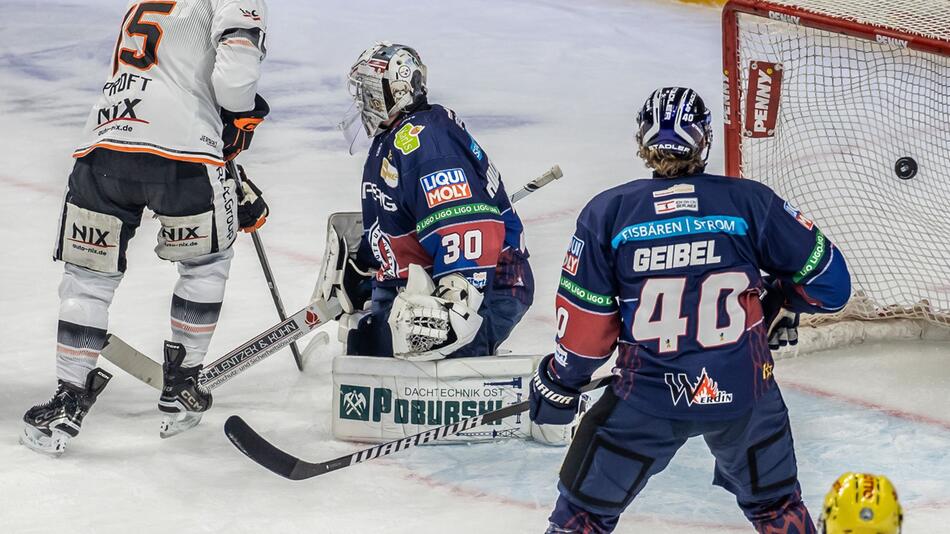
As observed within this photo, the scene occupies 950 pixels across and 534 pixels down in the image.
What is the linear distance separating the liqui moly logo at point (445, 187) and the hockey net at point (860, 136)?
3.76 feet

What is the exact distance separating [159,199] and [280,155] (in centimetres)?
305

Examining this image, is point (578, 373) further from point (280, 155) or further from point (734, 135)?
point (280, 155)

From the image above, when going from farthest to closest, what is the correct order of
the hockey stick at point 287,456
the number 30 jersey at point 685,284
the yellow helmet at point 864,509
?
the hockey stick at point 287,456 → the number 30 jersey at point 685,284 → the yellow helmet at point 864,509

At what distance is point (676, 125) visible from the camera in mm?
2182

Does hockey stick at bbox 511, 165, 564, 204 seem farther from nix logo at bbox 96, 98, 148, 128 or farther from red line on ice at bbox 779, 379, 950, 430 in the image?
nix logo at bbox 96, 98, 148, 128

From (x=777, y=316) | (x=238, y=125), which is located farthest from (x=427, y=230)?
(x=777, y=316)

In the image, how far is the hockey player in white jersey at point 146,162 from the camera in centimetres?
312

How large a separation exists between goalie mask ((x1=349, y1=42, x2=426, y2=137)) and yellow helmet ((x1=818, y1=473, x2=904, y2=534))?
189cm

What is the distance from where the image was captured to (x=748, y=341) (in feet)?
7.27

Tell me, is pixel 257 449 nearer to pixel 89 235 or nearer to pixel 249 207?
pixel 89 235

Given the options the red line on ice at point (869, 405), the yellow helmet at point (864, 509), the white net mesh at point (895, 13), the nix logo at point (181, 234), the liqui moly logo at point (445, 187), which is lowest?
the red line on ice at point (869, 405)

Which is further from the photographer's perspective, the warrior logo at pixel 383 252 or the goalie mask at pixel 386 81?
the warrior logo at pixel 383 252

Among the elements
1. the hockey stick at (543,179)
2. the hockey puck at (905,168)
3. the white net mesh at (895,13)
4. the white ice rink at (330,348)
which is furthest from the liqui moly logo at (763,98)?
the white ice rink at (330,348)

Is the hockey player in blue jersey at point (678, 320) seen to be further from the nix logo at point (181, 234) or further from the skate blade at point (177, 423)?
the skate blade at point (177, 423)
